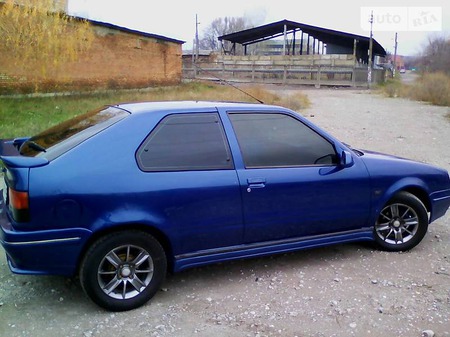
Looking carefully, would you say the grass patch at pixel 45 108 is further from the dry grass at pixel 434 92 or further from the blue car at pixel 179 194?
the dry grass at pixel 434 92

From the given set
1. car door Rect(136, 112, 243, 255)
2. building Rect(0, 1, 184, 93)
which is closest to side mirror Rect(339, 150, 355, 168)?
car door Rect(136, 112, 243, 255)

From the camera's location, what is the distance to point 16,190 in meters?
2.73

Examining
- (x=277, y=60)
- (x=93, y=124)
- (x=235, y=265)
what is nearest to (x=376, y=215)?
(x=235, y=265)

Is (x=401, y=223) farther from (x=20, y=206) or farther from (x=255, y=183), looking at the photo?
(x=20, y=206)

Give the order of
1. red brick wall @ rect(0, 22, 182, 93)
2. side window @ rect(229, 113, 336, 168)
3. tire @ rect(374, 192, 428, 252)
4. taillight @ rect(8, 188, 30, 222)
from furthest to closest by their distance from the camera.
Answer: red brick wall @ rect(0, 22, 182, 93)
tire @ rect(374, 192, 428, 252)
side window @ rect(229, 113, 336, 168)
taillight @ rect(8, 188, 30, 222)

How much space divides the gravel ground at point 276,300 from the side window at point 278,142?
3.36 ft

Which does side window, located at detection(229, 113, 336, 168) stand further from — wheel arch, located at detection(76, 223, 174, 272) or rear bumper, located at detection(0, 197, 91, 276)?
rear bumper, located at detection(0, 197, 91, 276)

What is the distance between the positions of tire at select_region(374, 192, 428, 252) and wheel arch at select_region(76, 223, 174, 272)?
6.96 ft

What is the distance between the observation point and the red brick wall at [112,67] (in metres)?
15.8

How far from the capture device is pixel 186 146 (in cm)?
325

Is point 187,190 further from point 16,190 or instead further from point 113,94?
point 113,94

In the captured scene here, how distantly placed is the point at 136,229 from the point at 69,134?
984 mm

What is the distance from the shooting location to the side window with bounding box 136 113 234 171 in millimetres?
3109

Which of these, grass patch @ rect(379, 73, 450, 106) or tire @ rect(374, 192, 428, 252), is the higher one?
grass patch @ rect(379, 73, 450, 106)
